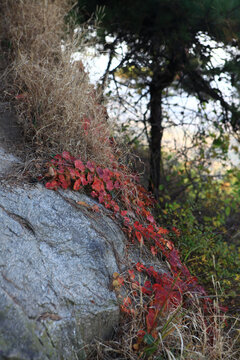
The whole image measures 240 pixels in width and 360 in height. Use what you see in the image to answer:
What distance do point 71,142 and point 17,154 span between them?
441 mm

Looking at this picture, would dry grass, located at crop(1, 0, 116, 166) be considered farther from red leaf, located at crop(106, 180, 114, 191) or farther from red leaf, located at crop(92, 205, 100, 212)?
red leaf, located at crop(92, 205, 100, 212)

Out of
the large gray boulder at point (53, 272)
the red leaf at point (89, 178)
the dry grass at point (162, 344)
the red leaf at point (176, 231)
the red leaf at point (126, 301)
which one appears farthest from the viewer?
the red leaf at point (176, 231)

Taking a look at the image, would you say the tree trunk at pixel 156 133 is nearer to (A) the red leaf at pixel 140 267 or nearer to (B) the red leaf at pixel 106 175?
(B) the red leaf at pixel 106 175

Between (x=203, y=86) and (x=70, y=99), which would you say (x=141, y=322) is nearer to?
(x=70, y=99)

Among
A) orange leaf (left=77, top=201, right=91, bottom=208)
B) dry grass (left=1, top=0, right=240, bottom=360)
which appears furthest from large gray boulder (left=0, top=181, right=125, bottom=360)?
dry grass (left=1, top=0, right=240, bottom=360)

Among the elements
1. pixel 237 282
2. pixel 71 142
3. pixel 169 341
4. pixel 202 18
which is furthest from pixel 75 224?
pixel 202 18

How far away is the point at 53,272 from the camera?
232 cm

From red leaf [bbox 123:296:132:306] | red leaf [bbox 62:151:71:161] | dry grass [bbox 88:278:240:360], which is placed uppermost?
red leaf [bbox 62:151:71:161]

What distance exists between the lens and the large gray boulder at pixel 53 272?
80.2 inches

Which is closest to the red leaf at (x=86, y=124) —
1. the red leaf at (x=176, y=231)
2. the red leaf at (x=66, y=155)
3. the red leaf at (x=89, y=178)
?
the red leaf at (x=66, y=155)

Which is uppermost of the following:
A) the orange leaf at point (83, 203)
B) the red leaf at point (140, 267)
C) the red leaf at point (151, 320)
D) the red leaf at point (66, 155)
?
the red leaf at point (66, 155)

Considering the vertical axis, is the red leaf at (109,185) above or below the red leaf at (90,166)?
below

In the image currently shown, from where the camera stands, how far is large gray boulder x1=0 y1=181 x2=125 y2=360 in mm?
2037

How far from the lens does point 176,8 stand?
4.22m
